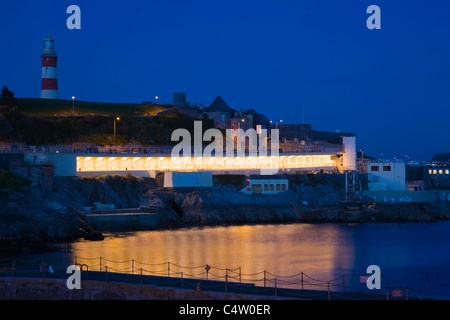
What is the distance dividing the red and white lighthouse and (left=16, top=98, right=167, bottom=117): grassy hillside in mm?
2334

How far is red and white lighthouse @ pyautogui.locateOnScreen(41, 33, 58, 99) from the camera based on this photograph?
8388cm

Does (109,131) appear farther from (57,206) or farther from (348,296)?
(348,296)

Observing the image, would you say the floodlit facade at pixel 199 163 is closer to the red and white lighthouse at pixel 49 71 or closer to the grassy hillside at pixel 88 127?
the grassy hillside at pixel 88 127

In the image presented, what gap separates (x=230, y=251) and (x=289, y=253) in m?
3.55

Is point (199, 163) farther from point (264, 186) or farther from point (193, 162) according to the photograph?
point (264, 186)

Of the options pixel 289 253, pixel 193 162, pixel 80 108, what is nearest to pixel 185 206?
pixel 193 162

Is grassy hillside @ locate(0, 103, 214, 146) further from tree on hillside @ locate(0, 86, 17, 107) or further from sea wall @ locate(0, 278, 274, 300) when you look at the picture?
sea wall @ locate(0, 278, 274, 300)

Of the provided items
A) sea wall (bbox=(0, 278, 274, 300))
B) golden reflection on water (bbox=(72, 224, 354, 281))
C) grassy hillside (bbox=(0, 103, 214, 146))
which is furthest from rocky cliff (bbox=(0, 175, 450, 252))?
sea wall (bbox=(0, 278, 274, 300))

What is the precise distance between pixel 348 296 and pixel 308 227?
34.0 meters

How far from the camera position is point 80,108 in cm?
8738

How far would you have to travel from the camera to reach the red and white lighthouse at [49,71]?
83.9 meters

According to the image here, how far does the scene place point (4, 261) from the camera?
3709 centimetres
